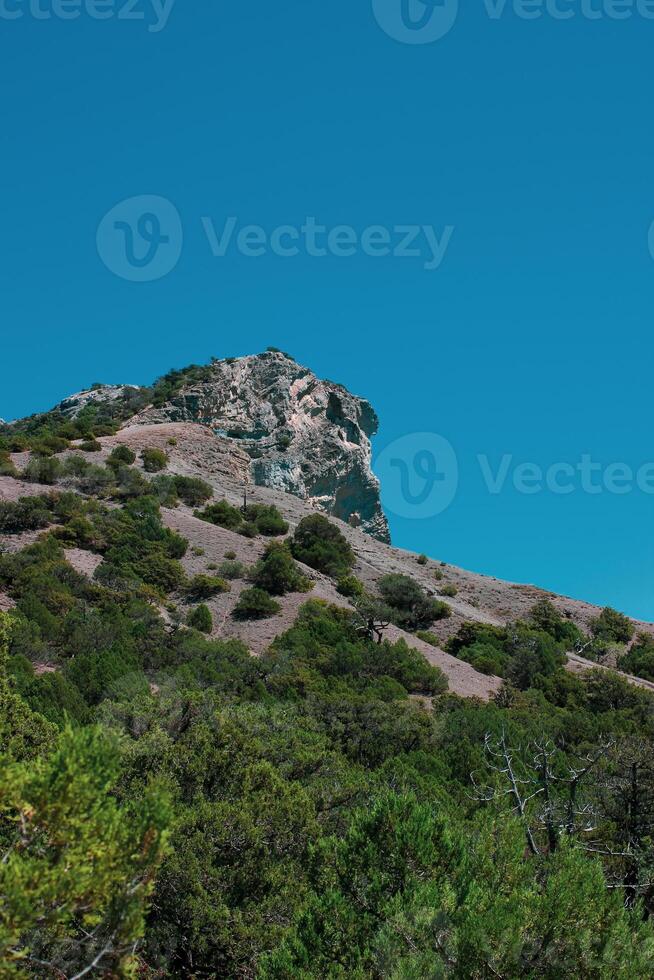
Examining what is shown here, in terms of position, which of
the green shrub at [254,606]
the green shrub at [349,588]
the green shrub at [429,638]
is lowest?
the green shrub at [254,606]

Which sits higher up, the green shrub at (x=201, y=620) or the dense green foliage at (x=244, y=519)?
the dense green foliage at (x=244, y=519)

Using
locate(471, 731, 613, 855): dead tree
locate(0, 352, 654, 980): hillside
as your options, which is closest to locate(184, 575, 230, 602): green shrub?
locate(0, 352, 654, 980): hillside

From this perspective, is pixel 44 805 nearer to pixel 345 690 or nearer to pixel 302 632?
pixel 345 690

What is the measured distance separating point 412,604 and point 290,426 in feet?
102

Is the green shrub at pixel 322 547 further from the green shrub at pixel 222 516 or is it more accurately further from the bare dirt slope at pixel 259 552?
the green shrub at pixel 222 516

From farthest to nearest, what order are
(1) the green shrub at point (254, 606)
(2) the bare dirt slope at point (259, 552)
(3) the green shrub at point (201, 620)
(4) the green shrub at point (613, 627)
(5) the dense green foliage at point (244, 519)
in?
(4) the green shrub at point (613, 627), (5) the dense green foliage at point (244, 519), (1) the green shrub at point (254, 606), (2) the bare dirt slope at point (259, 552), (3) the green shrub at point (201, 620)

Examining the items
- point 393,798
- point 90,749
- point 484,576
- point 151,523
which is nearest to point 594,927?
point 393,798

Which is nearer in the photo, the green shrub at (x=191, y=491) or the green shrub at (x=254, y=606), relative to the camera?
the green shrub at (x=254, y=606)

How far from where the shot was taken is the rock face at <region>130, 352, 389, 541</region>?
73.9 meters

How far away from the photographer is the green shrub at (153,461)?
2376 inches

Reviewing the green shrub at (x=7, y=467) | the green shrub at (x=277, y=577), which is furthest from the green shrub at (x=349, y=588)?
the green shrub at (x=7, y=467)

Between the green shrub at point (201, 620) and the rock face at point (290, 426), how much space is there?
3304cm

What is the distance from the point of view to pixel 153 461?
60.7 meters

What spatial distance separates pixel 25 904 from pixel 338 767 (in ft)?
48.1
